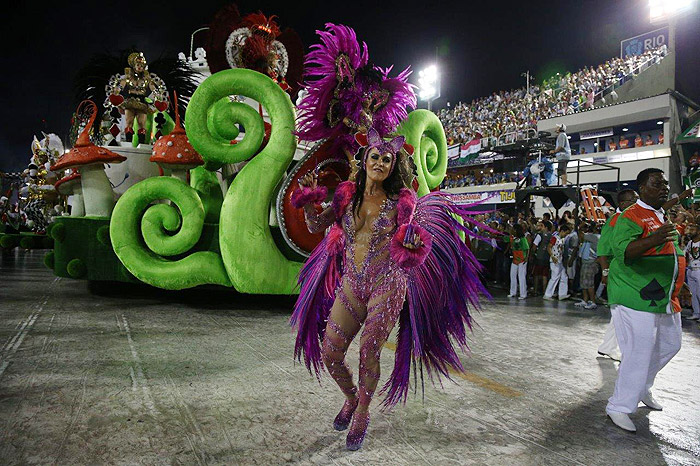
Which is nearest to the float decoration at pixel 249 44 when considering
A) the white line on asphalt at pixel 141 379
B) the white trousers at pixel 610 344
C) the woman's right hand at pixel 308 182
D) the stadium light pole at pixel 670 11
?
the white line on asphalt at pixel 141 379

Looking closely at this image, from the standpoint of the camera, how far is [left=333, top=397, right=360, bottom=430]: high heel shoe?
257 centimetres

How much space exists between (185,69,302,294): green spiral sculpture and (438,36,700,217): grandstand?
16094mm

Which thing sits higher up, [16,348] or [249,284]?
[249,284]

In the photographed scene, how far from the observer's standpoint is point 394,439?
2.52 meters

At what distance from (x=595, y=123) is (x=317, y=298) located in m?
27.1

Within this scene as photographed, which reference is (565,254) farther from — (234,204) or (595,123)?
(595,123)

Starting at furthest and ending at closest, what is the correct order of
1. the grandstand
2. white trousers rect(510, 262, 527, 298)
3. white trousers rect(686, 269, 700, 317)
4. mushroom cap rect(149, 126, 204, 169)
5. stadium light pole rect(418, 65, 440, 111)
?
the grandstand
stadium light pole rect(418, 65, 440, 111)
white trousers rect(510, 262, 527, 298)
white trousers rect(686, 269, 700, 317)
mushroom cap rect(149, 126, 204, 169)

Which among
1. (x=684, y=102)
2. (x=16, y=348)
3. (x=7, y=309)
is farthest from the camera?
(x=684, y=102)

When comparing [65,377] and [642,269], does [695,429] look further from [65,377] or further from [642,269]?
[65,377]

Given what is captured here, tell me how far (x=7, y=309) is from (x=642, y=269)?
671 centimetres

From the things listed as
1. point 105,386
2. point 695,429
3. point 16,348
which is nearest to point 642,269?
point 695,429

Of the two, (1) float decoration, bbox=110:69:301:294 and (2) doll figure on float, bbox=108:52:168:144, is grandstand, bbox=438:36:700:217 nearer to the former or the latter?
(2) doll figure on float, bbox=108:52:168:144

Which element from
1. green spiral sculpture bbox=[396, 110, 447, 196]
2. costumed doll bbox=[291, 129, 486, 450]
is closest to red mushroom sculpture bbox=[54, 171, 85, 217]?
green spiral sculpture bbox=[396, 110, 447, 196]

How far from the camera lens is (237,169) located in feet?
21.8
